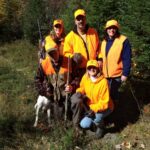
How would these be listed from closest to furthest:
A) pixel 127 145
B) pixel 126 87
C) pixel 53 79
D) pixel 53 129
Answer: pixel 127 145, pixel 53 129, pixel 53 79, pixel 126 87

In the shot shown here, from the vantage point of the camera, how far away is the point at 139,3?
9.52 meters

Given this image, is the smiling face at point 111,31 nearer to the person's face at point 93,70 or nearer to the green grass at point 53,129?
the person's face at point 93,70

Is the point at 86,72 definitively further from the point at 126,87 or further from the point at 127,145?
the point at 126,87

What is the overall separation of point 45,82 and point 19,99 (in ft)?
8.80

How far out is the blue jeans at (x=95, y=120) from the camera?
7.85 meters

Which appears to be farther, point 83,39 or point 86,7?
point 86,7

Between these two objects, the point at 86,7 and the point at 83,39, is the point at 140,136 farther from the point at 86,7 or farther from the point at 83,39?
the point at 86,7

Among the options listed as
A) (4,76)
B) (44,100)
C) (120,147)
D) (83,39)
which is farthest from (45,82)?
(4,76)

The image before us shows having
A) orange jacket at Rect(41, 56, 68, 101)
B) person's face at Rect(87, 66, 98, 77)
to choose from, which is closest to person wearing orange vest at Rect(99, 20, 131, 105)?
person's face at Rect(87, 66, 98, 77)

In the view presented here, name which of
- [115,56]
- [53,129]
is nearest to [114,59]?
[115,56]

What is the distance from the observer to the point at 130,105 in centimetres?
959

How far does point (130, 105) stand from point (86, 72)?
1.83m

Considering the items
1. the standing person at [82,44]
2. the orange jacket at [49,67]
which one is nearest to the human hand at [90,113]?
the standing person at [82,44]

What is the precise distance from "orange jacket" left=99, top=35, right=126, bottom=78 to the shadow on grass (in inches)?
41.5
